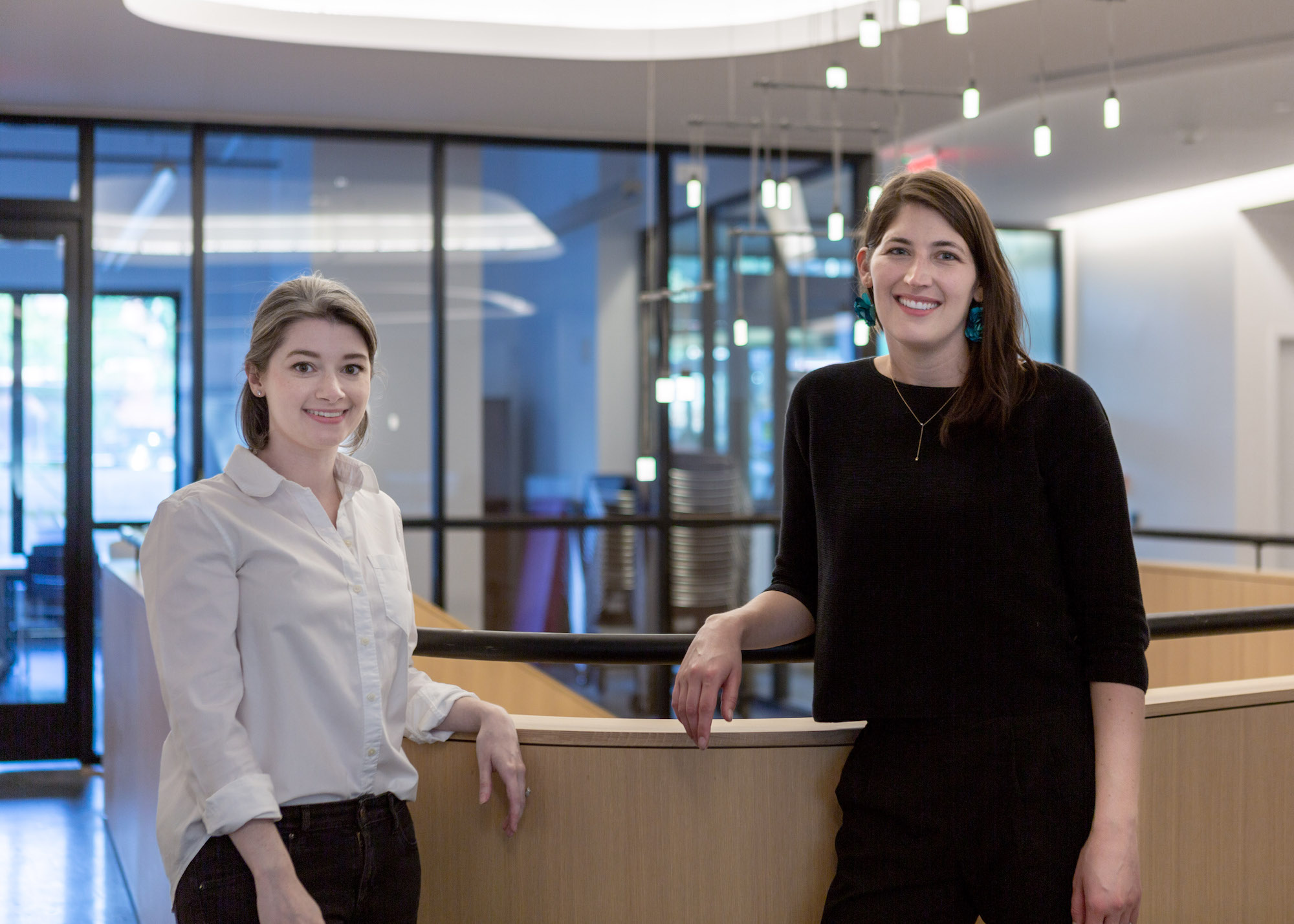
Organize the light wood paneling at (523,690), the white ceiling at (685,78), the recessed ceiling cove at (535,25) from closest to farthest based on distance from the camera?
the light wood paneling at (523,690)
the white ceiling at (685,78)
the recessed ceiling cove at (535,25)

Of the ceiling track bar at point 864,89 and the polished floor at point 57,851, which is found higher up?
the ceiling track bar at point 864,89

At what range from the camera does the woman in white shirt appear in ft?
4.76

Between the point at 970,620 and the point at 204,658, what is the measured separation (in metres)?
0.94

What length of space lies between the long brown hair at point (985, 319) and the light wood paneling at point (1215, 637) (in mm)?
3695

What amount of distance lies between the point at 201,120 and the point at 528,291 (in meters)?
1.97

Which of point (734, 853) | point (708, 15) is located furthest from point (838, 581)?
point (708, 15)

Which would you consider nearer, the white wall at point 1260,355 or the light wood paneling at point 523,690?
the light wood paneling at point 523,690

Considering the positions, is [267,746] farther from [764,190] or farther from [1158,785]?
[764,190]

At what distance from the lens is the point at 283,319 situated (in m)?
1.61

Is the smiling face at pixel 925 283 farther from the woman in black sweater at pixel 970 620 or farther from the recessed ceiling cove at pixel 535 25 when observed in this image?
the recessed ceiling cove at pixel 535 25

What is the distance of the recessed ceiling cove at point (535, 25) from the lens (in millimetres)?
5164

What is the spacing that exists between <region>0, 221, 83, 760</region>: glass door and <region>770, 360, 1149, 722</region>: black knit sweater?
227 inches

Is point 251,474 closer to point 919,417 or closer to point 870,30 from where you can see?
point 919,417

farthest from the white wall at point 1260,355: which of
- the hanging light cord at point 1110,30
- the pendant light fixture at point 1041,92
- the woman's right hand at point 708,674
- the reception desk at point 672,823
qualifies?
the woman's right hand at point 708,674
